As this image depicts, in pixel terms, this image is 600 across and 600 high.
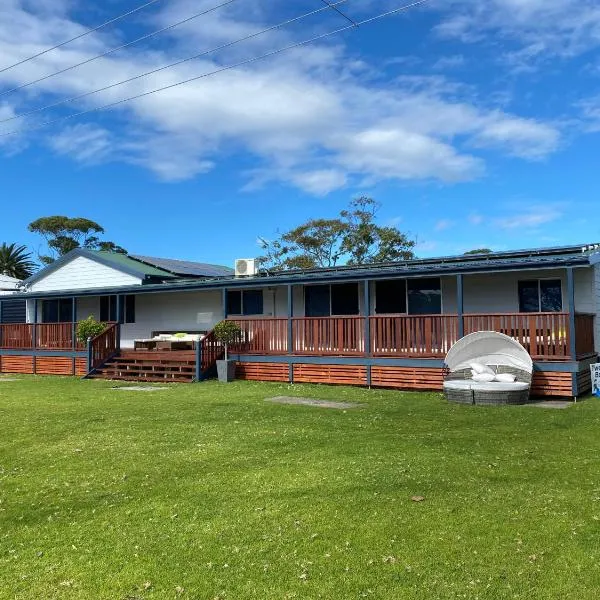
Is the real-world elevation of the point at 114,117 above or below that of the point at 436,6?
above

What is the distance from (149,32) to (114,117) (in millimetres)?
14435

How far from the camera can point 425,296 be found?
1519 centimetres

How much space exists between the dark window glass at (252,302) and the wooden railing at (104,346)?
417 cm

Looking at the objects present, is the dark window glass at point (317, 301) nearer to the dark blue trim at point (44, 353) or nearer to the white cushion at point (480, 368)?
the white cushion at point (480, 368)

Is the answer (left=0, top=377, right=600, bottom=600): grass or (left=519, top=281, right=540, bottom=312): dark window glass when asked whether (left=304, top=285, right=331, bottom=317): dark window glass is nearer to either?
(left=519, top=281, right=540, bottom=312): dark window glass

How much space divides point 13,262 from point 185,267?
28.5 meters

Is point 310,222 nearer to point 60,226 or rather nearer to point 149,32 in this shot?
point 60,226

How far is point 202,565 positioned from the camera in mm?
3678

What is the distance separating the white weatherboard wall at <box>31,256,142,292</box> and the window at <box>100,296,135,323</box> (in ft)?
1.86

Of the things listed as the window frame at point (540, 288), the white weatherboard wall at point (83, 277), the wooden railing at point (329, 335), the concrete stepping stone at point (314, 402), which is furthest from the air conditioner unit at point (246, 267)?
the window frame at point (540, 288)

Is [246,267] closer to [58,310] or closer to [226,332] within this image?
[226,332]

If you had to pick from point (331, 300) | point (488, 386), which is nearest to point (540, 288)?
point (488, 386)

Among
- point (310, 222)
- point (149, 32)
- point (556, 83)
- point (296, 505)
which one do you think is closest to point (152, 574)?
point (296, 505)

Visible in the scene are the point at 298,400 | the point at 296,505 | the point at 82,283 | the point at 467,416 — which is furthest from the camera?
the point at 82,283
